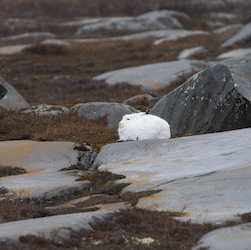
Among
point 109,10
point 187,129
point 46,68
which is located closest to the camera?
point 187,129

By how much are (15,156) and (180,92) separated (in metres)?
5.18

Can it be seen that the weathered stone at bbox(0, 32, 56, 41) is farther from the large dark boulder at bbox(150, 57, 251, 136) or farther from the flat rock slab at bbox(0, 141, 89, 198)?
the flat rock slab at bbox(0, 141, 89, 198)

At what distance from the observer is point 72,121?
12.9 meters

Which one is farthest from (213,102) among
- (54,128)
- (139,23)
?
(139,23)

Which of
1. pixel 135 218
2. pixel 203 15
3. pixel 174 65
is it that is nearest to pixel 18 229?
pixel 135 218

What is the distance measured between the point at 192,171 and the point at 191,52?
25.7 meters

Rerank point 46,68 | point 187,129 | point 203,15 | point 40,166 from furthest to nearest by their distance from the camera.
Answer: point 203,15
point 46,68
point 187,129
point 40,166

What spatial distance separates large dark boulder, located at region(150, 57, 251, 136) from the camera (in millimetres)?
10406

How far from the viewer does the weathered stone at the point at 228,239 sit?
3996 millimetres

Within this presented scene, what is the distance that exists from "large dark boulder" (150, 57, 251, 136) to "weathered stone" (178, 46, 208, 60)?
63.1 ft

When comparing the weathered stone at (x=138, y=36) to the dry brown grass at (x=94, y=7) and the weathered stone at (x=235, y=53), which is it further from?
the dry brown grass at (x=94, y=7)

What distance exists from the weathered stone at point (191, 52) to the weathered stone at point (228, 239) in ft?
87.5

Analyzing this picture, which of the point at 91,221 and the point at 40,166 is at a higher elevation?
the point at 91,221

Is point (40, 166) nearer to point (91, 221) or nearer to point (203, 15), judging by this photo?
point (91, 221)
